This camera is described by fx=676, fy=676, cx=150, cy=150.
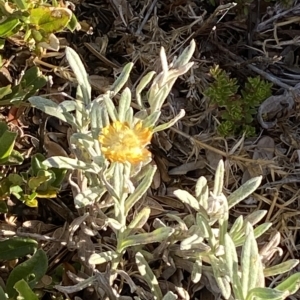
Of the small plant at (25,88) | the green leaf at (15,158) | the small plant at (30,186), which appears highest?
the small plant at (25,88)

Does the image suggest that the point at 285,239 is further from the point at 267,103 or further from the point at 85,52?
the point at 85,52

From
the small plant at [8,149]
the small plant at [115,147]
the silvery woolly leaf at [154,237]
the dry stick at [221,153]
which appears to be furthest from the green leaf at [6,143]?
the dry stick at [221,153]

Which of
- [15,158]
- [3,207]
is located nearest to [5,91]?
[15,158]

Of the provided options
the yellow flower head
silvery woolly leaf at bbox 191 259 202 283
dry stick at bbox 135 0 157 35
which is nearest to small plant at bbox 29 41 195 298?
the yellow flower head

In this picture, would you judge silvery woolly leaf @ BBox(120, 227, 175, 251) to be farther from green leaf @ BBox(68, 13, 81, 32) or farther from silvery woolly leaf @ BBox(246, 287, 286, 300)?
green leaf @ BBox(68, 13, 81, 32)

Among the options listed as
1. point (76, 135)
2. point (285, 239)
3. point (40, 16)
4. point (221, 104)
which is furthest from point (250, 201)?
point (40, 16)

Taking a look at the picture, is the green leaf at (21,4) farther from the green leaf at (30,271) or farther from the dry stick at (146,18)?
the green leaf at (30,271)
